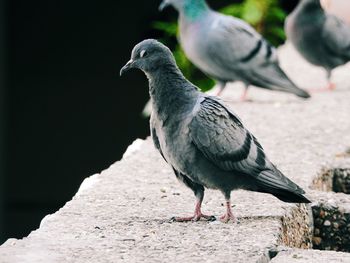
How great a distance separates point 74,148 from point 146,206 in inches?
242

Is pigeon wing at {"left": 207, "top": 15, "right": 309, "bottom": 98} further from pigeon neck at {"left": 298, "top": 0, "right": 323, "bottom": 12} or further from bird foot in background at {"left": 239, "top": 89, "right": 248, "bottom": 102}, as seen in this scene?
pigeon neck at {"left": 298, "top": 0, "right": 323, "bottom": 12}

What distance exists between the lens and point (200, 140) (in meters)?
4.38

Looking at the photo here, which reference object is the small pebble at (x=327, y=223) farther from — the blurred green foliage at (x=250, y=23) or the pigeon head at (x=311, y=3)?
the blurred green foliage at (x=250, y=23)

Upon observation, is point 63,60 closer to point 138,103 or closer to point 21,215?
point 138,103

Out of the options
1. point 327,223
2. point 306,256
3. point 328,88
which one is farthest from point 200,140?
point 328,88

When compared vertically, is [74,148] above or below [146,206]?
above

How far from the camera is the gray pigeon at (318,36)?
8430 mm

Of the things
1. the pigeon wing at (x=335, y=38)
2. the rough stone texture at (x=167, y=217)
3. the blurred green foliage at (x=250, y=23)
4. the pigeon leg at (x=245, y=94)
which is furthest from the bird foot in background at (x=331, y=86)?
the blurred green foliage at (x=250, y=23)

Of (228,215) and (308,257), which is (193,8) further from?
(308,257)

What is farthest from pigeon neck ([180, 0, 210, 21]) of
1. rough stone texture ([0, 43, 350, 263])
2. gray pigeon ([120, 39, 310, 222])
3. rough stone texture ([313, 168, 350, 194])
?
gray pigeon ([120, 39, 310, 222])

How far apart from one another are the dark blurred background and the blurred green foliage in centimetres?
35

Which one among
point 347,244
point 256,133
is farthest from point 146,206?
point 256,133

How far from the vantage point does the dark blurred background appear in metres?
10.9

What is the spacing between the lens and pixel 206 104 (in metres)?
4.45
